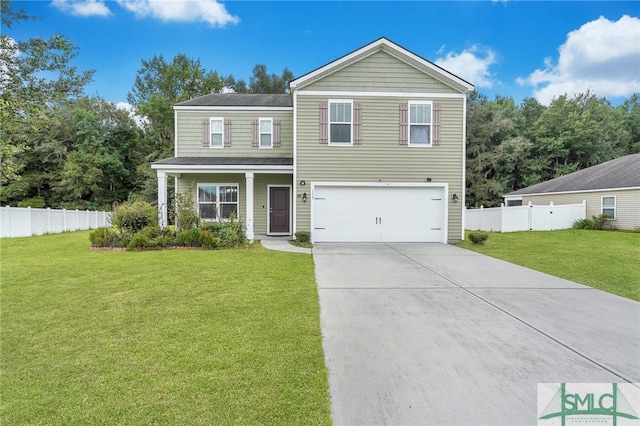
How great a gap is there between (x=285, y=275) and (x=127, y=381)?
12.9 ft

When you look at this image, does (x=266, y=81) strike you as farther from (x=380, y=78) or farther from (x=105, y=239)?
(x=105, y=239)

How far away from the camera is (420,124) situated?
37.8 feet

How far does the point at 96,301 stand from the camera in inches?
190

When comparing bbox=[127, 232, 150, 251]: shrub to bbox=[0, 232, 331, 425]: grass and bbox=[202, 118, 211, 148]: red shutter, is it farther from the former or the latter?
bbox=[202, 118, 211, 148]: red shutter

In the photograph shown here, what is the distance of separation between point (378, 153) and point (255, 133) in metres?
5.59

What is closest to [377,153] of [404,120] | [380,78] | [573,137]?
[404,120]

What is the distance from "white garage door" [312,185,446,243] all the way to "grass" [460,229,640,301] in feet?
5.21

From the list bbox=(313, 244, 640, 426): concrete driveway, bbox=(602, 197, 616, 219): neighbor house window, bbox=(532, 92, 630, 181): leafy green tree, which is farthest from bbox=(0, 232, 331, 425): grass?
bbox=(532, 92, 630, 181): leafy green tree

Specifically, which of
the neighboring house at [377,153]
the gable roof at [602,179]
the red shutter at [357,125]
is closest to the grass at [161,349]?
the neighboring house at [377,153]

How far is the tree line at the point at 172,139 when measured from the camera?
24688 mm

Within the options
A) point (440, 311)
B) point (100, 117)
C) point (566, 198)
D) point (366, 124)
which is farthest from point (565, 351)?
point (100, 117)

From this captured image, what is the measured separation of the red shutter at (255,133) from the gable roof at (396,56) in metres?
3.07

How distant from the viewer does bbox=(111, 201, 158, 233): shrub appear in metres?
10.6

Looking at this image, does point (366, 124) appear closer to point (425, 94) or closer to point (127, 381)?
point (425, 94)
